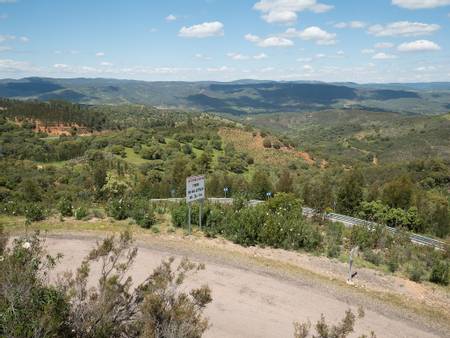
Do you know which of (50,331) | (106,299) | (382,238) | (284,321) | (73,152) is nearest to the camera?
(50,331)

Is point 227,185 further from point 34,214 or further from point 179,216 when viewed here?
point 34,214

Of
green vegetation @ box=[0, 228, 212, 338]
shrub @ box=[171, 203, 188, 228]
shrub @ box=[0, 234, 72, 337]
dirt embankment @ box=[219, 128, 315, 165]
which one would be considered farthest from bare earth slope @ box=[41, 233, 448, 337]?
dirt embankment @ box=[219, 128, 315, 165]

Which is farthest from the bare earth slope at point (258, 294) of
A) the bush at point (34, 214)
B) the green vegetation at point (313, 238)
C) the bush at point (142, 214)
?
the bush at point (34, 214)

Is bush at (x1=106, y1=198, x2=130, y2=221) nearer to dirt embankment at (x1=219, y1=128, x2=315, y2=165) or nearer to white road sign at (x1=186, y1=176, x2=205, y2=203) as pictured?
white road sign at (x1=186, y1=176, x2=205, y2=203)

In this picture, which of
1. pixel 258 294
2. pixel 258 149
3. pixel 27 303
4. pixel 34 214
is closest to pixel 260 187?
pixel 34 214

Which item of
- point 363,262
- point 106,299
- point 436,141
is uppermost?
point 106,299

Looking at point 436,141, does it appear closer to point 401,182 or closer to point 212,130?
point 212,130

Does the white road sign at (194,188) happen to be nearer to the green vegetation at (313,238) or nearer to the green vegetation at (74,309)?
the green vegetation at (313,238)

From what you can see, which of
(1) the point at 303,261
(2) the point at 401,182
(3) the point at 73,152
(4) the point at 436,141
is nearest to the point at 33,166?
(3) the point at 73,152
